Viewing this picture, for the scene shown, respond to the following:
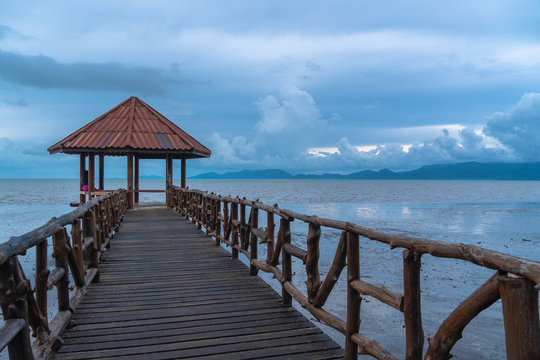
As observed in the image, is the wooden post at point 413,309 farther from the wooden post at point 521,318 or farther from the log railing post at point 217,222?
the log railing post at point 217,222

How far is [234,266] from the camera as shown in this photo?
749 centimetres

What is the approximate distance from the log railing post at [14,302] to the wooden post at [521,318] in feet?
10.0

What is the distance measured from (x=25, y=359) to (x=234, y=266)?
468 cm

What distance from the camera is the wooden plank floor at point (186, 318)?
3826 mm

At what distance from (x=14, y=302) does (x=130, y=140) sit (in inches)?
606

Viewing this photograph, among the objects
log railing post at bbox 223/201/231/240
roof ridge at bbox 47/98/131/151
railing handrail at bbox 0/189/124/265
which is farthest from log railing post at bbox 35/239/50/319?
roof ridge at bbox 47/98/131/151

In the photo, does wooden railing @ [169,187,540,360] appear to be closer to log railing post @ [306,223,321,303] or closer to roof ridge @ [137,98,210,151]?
log railing post @ [306,223,321,303]

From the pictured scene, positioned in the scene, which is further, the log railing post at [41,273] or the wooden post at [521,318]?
the log railing post at [41,273]

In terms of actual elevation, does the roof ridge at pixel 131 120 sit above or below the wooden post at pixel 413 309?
above

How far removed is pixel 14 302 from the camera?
290 cm

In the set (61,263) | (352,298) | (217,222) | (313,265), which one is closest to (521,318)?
(352,298)

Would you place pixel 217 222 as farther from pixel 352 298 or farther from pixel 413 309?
pixel 413 309

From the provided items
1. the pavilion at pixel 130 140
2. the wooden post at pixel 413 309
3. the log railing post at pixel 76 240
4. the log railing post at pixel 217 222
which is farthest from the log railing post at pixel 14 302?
the pavilion at pixel 130 140

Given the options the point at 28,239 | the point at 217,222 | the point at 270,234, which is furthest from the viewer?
the point at 217,222
